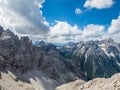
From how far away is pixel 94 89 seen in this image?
130250 mm

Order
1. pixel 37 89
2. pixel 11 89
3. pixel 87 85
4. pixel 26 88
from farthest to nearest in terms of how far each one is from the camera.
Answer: pixel 37 89
pixel 26 88
pixel 11 89
pixel 87 85

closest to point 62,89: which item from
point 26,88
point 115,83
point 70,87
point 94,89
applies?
point 70,87

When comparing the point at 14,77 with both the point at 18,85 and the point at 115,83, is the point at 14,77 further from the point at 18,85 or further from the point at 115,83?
the point at 115,83

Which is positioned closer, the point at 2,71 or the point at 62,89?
the point at 62,89

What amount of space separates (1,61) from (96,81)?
300 feet

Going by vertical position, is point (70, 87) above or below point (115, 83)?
below

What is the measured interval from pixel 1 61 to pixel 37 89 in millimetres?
39737

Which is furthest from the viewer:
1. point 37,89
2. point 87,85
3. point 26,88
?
point 37,89

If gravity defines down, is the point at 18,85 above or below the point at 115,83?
below

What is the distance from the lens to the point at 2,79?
583 feet

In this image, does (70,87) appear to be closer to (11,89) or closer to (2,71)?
(11,89)

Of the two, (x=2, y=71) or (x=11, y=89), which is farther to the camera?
(x=2, y=71)

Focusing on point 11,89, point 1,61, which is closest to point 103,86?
point 11,89

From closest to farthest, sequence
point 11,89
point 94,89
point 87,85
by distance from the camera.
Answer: point 94,89
point 87,85
point 11,89
